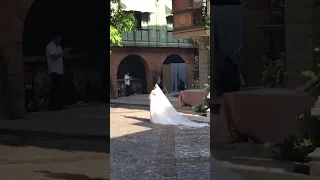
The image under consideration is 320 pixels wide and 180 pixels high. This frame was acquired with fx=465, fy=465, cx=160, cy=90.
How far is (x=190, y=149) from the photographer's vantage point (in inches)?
385

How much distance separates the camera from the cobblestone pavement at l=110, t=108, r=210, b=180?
7.06 meters

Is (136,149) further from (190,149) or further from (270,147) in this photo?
(270,147)

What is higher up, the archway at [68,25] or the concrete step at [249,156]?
the archway at [68,25]

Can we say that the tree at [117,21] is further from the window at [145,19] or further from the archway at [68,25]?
the archway at [68,25]

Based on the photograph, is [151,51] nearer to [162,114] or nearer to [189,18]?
[189,18]

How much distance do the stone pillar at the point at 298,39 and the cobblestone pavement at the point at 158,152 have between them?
3.42 metres

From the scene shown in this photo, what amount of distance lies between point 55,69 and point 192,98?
→ 57.6 ft

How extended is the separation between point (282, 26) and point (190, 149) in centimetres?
662

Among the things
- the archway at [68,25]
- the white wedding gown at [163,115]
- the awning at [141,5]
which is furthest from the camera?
the awning at [141,5]

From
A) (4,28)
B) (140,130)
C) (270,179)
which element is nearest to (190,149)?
(140,130)

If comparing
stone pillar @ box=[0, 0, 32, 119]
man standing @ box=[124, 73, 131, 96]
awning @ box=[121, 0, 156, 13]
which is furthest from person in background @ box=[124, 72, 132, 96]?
stone pillar @ box=[0, 0, 32, 119]

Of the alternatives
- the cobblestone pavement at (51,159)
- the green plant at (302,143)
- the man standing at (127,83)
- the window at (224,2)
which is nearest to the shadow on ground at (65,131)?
the cobblestone pavement at (51,159)

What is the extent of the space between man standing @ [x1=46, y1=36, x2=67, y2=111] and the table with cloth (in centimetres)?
124

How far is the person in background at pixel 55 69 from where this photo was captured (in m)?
3.38
